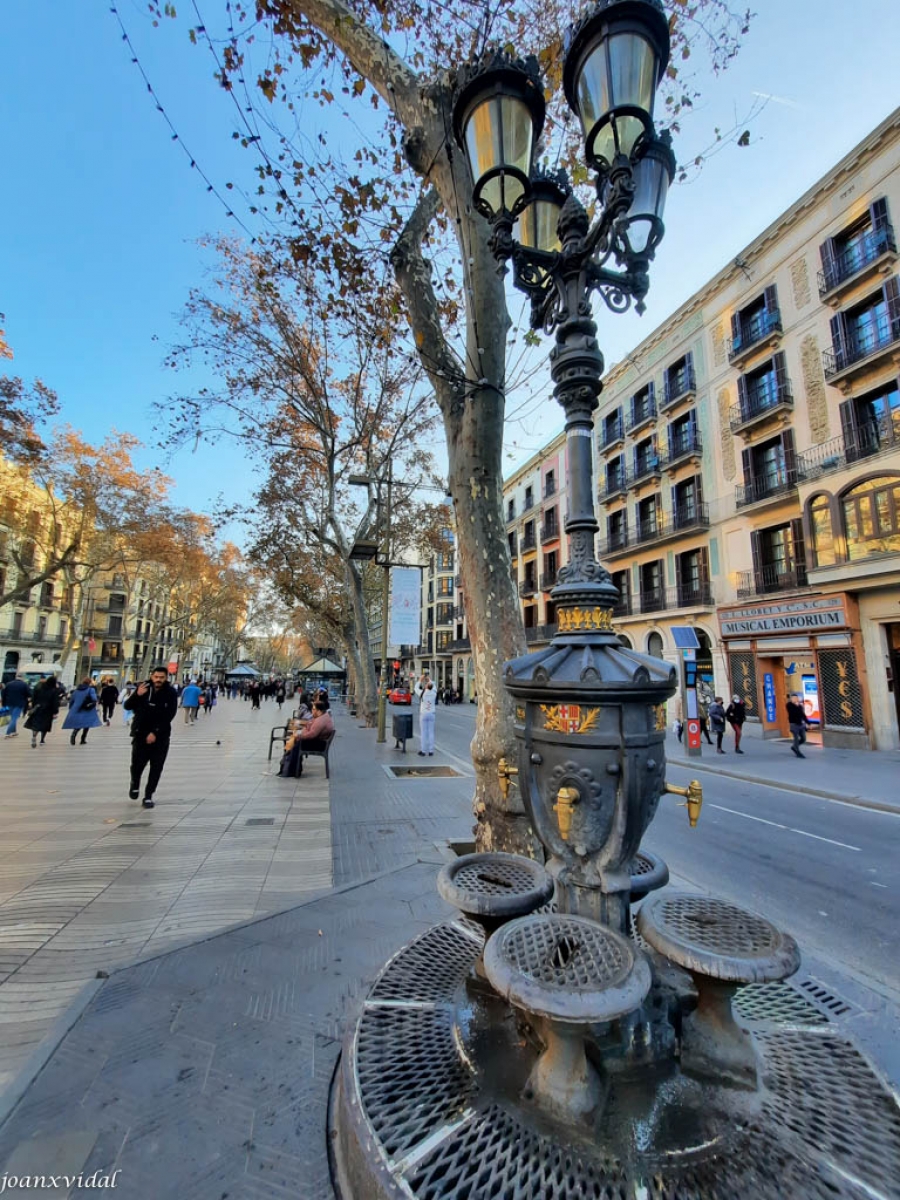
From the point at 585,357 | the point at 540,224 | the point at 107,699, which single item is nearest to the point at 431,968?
the point at 585,357

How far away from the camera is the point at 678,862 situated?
17.9 feet

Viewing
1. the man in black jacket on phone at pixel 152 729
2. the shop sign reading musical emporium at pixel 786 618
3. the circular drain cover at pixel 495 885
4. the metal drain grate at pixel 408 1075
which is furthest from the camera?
the shop sign reading musical emporium at pixel 786 618

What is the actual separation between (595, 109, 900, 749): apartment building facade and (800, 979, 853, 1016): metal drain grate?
13769mm

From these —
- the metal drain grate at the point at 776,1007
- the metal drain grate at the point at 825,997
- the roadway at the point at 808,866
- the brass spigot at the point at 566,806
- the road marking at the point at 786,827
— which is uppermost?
the brass spigot at the point at 566,806

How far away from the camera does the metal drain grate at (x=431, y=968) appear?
224 centimetres

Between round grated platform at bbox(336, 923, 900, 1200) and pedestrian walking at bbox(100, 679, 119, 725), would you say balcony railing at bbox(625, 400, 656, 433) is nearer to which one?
pedestrian walking at bbox(100, 679, 119, 725)

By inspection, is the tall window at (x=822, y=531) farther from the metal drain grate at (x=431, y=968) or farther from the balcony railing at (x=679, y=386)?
the metal drain grate at (x=431, y=968)

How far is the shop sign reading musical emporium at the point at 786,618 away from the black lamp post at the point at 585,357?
15857mm

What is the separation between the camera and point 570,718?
6.43 ft

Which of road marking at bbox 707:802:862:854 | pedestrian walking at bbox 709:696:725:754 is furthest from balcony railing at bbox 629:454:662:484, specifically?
road marking at bbox 707:802:862:854

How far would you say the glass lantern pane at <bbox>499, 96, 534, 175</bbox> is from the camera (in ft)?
8.50

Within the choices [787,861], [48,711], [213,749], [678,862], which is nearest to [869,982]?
[678,862]

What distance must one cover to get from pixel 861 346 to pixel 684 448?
6.64 m

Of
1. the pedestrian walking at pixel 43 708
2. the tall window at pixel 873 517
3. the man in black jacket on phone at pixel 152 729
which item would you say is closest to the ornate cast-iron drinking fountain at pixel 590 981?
the man in black jacket on phone at pixel 152 729
